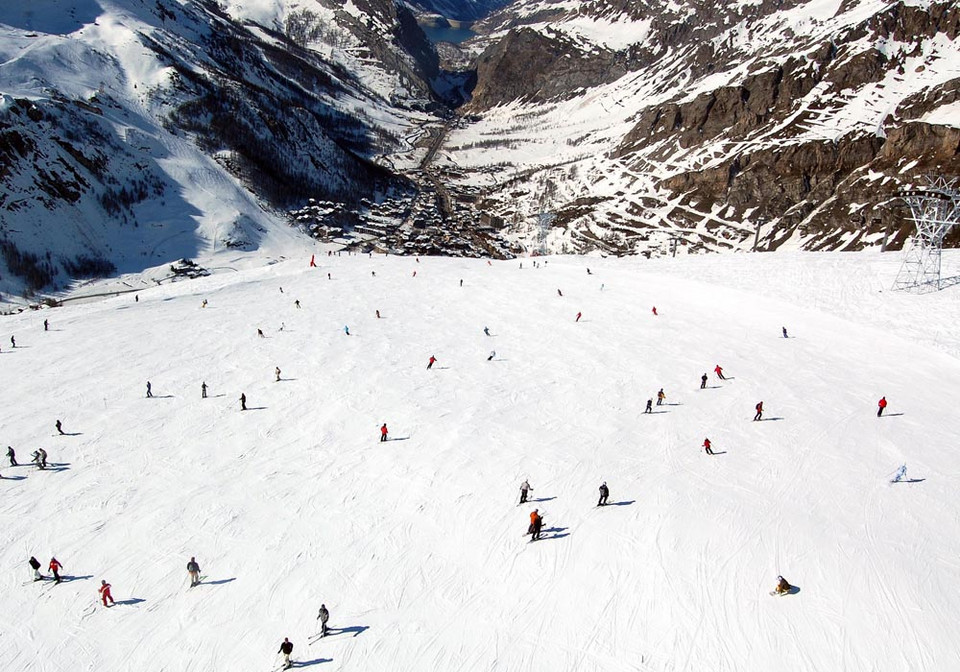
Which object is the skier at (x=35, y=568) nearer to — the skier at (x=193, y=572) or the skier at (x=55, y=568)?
the skier at (x=55, y=568)

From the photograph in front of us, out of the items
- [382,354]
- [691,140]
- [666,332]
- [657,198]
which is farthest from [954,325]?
[691,140]

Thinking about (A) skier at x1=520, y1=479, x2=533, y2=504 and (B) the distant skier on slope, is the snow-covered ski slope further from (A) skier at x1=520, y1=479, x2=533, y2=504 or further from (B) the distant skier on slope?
(A) skier at x1=520, y1=479, x2=533, y2=504

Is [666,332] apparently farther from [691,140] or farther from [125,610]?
[691,140]

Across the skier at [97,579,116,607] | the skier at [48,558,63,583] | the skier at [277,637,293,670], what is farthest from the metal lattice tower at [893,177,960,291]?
the skier at [48,558,63,583]

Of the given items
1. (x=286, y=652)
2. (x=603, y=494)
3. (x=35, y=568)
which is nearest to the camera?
(x=286, y=652)

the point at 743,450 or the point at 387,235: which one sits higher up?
the point at 387,235

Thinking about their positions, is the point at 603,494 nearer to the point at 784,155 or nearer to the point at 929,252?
the point at 929,252

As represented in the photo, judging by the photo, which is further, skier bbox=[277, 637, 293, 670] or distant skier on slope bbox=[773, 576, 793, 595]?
distant skier on slope bbox=[773, 576, 793, 595]

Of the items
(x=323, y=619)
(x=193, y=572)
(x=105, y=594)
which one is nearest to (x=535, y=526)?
(x=323, y=619)
